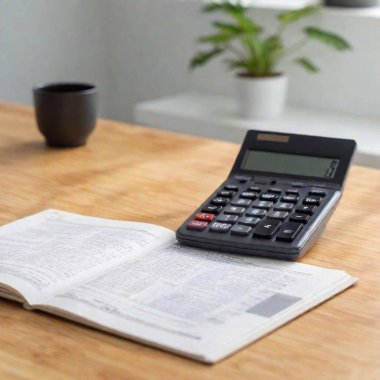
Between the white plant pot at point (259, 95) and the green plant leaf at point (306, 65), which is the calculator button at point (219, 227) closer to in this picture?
the white plant pot at point (259, 95)

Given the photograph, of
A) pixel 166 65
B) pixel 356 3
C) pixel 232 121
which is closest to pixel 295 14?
pixel 356 3

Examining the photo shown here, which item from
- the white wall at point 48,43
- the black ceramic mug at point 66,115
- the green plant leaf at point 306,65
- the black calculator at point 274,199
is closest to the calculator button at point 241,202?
the black calculator at point 274,199

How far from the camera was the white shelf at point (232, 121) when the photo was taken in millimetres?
2896

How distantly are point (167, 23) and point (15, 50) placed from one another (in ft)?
2.16

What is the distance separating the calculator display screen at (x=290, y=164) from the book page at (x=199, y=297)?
0.20 m

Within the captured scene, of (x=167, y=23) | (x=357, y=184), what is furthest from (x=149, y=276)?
(x=167, y=23)

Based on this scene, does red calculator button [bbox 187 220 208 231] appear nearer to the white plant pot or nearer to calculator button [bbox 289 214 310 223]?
calculator button [bbox 289 214 310 223]

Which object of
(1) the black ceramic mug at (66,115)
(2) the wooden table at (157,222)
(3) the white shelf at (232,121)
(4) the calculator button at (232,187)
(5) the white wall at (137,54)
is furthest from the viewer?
(5) the white wall at (137,54)

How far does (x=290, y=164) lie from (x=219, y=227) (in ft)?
0.63

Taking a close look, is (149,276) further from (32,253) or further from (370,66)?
(370,66)

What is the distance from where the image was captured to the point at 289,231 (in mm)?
1072

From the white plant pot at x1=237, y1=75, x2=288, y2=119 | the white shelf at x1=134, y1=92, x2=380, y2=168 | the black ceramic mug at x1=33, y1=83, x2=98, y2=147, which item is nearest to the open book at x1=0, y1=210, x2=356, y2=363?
the black ceramic mug at x1=33, y1=83, x2=98, y2=147

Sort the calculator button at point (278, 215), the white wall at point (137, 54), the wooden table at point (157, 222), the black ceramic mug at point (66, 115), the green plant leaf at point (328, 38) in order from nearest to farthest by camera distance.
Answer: the wooden table at point (157, 222) < the calculator button at point (278, 215) < the black ceramic mug at point (66, 115) < the green plant leaf at point (328, 38) < the white wall at point (137, 54)

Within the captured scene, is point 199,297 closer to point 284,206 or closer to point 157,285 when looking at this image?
point 157,285
